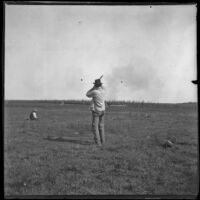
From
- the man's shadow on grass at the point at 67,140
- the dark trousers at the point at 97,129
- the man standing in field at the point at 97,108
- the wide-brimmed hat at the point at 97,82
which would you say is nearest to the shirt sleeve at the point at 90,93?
the man standing in field at the point at 97,108

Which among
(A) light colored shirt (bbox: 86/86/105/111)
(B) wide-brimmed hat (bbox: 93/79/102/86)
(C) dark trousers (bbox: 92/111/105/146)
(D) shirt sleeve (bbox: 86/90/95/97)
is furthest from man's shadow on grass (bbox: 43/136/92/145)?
(B) wide-brimmed hat (bbox: 93/79/102/86)

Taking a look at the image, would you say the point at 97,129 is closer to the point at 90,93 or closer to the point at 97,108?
the point at 97,108

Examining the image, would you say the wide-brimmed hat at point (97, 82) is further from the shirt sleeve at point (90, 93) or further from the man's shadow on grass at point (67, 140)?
the man's shadow on grass at point (67, 140)

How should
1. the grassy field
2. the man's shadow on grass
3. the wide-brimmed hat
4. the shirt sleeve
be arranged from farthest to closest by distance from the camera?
the man's shadow on grass
the shirt sleeve
the wide-brimmed hat
the grassy field

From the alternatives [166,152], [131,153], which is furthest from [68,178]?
[166,152]

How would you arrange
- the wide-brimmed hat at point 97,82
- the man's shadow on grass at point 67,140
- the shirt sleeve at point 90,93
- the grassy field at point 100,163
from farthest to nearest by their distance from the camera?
the man's shadow on grass at point 67,140
the shirt sleeve at point 90,93
the wide-brimmed hat at point 97,82
the grassy field at point 100,163

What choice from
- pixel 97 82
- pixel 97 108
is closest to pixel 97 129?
pixel 97 108

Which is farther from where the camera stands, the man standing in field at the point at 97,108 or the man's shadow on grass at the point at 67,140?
the man's shadow on grass at the point at 67,140

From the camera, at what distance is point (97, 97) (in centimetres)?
966

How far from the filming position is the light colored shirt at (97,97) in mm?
9573

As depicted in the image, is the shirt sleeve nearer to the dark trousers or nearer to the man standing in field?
the man standing in field

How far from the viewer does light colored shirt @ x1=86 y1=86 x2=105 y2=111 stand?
31.4 feet

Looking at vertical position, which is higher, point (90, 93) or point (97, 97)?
point (90, 93)

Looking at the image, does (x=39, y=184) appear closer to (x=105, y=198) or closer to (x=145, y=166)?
(x=105, y=198)
